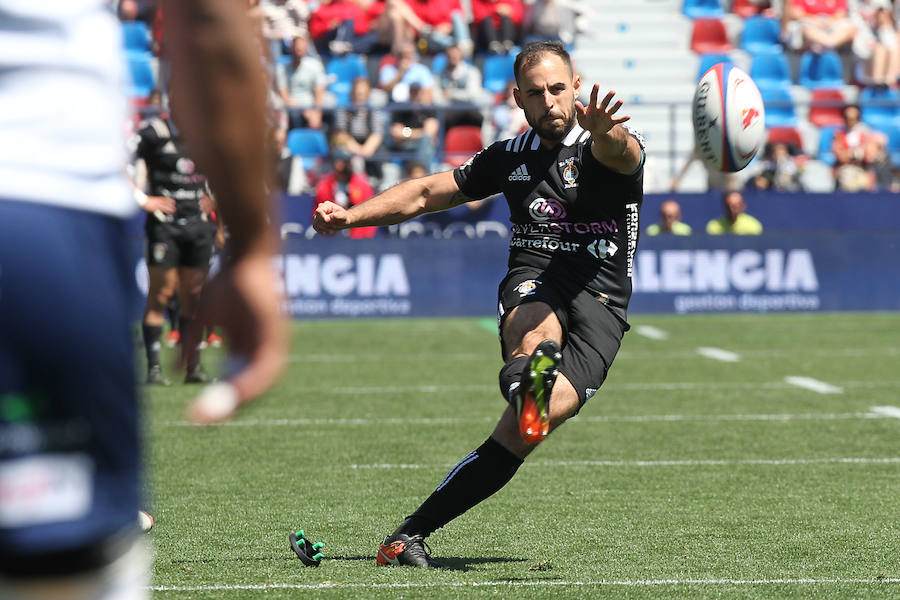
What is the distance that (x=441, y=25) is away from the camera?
2072cm

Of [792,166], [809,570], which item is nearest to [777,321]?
[792,166]

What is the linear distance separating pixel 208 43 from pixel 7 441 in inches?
19.4

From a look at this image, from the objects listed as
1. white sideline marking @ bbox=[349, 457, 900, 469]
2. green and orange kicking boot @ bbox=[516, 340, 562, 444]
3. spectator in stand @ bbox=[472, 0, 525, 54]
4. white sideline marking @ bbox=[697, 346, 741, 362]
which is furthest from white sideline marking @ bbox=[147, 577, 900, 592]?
spectator in stand @ bbox=[472, 0, 525, 54]

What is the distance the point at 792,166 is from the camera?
18438 mm

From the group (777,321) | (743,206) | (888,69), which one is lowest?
(777,321)

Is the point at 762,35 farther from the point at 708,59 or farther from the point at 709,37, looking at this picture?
the point at 708,59

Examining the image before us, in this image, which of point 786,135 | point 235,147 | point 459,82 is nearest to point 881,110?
point 786,135

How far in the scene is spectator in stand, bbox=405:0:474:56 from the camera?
20.5 m

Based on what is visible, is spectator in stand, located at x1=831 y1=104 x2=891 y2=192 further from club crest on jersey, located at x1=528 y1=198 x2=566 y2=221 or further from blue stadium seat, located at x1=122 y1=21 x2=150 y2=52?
club crest on jersey, located at x1=528 y1=198 x2=566 y2=221

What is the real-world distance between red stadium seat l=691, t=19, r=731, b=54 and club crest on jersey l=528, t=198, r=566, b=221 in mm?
17998

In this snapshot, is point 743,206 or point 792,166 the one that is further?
point 792,166

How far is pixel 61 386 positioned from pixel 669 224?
15.3 m

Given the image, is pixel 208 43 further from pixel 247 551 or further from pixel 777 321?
pixel 777 321

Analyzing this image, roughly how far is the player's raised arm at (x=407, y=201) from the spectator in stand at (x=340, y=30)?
1525 cm
